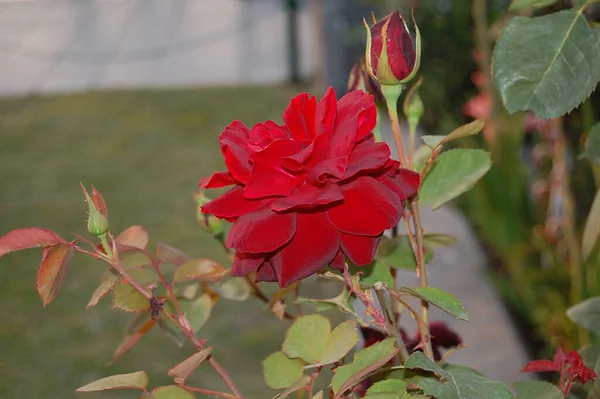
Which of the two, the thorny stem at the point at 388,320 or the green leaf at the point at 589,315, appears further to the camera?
the green leaf at the point at 589,315

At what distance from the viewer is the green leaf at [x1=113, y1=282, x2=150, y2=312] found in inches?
18.4

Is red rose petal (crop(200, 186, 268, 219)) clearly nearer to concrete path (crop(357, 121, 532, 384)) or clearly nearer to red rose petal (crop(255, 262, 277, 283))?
red rose petal (crop(255, 262, 277, 283))

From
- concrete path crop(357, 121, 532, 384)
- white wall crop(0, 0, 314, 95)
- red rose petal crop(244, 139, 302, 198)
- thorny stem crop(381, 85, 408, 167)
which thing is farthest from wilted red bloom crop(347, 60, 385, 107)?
white wall crop(0, 0, 314, 95)

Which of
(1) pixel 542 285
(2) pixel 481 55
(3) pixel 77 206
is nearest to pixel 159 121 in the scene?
(3) pixel 77 206

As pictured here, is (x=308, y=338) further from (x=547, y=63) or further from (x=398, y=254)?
(x=547, y=63)

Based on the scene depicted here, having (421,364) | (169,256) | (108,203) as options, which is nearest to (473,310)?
(169,256)

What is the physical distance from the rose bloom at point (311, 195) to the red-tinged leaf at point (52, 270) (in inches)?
3.4

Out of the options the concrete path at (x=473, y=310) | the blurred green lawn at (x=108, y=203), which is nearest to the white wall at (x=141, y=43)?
the blurred green lawn at (x=108, y=203)

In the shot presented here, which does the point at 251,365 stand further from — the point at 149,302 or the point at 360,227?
the point at 360,227

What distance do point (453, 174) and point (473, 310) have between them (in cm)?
100

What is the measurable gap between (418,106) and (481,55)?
1.40 meters

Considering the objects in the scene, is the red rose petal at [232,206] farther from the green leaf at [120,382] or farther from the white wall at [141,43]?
the white wall at [141,43]

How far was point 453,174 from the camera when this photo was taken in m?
0.51

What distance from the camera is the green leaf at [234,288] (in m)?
0.56
